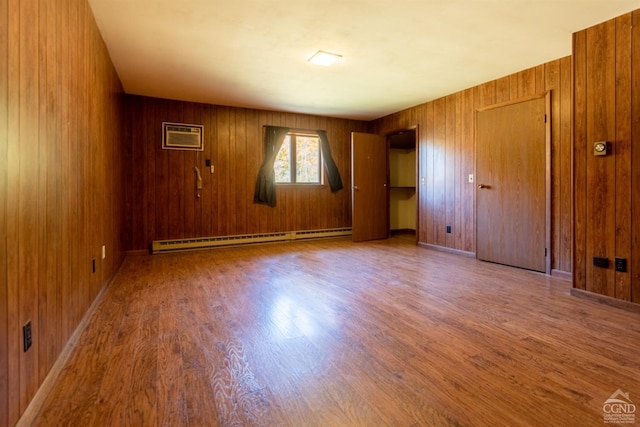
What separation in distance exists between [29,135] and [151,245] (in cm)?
385

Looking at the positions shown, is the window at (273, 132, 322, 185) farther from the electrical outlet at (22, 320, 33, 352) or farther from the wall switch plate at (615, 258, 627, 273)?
the electrical outlet at (22, 320, 33, 352)

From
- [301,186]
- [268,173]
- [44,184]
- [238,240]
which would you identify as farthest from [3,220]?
[301,186]

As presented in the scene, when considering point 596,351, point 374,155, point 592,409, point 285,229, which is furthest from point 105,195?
point 374,155

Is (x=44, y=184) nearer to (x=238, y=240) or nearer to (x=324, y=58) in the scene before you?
(x=324, y=58)

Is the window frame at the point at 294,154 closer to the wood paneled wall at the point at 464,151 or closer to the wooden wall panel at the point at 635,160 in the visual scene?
the wood paneled wall at the point at 464,151

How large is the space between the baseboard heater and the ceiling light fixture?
3.14m

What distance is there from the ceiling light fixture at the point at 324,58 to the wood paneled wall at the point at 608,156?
2200 millimetres

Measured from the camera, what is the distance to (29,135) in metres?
1.36

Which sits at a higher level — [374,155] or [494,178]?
[374,155]

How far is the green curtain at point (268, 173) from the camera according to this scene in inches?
221

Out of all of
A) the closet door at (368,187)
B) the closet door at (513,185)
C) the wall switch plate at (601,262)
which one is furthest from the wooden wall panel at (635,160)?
the closet door at (368,187)

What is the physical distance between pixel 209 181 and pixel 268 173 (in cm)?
100

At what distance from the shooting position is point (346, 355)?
1781 mm

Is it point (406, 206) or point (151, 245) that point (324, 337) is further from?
point (406, 206)
